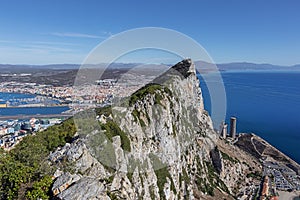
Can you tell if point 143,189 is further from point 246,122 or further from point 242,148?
point 246,122

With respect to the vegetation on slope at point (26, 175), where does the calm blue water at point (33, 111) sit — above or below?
below

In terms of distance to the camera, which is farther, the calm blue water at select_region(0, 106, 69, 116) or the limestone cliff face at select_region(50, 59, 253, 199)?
the calm blue water at select_region(0, 106, 69, 116)

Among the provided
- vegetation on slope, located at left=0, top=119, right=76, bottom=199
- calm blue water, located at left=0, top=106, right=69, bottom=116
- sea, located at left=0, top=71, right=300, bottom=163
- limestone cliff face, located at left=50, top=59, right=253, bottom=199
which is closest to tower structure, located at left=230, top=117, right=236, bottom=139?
sea, located at left=0, top=71, right=300, bottom=163

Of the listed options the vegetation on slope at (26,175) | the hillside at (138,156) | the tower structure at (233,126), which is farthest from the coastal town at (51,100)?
the tower structure at (233,126)

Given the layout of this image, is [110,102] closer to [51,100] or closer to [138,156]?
[138,156]

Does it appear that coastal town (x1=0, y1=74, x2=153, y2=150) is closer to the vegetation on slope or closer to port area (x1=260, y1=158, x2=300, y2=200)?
the vegetation on slope

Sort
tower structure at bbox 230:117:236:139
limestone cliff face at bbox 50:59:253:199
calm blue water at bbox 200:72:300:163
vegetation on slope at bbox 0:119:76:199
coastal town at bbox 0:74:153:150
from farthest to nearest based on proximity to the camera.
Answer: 1. calm blue water at bbox 200:72:300:163
2. tower structure at bbox 230:117:236:139
3. coastal town at bbox 0:74:153:150
4. limestone cliff face at bbox 50:59:253:199
5. vegetation on slope at bbox 0:119:76:199

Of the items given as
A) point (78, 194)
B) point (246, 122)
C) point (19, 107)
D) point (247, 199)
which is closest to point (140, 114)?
point (78, 194)

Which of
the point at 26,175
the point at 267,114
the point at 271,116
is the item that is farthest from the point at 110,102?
the point at 267,114

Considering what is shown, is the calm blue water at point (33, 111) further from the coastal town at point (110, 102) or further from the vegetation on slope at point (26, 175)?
the vegetation on slope at point (26, 175)
